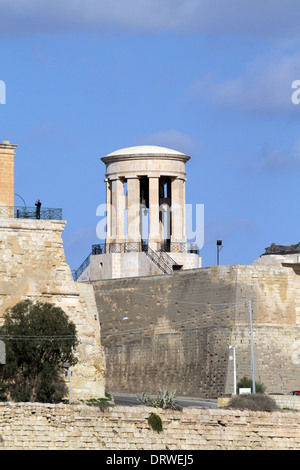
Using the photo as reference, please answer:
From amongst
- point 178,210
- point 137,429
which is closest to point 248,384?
point 178,210

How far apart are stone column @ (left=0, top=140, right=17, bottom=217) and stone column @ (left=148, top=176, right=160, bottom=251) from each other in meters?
17.2

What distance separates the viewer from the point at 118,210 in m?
74.6

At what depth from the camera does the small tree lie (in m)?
50.3

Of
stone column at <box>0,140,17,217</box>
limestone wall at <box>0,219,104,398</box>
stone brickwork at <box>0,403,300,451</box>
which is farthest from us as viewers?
stone column at <box>0,140,17,217</box>

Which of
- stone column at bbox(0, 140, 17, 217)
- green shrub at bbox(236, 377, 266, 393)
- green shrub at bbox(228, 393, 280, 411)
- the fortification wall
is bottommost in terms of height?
green shrub at bbox(228, 393, 280, 411)

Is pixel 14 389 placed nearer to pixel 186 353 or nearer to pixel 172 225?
pixel 186 353

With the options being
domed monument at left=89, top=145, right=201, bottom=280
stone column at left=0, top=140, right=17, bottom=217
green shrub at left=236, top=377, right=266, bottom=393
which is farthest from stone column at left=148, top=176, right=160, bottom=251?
stone column at left=0, top=140, right=17, bottom=217

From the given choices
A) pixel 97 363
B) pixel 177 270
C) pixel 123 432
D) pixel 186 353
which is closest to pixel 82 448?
pixel 123 432

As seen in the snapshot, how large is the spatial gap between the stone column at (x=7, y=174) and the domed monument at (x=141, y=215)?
16276 millimetres

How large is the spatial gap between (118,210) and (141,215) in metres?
1.23

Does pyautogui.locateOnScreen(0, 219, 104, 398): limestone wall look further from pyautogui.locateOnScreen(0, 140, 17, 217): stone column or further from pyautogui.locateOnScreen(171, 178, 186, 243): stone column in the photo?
pyautogui.locateOnScreen(171, 178, 186, 243): stone column

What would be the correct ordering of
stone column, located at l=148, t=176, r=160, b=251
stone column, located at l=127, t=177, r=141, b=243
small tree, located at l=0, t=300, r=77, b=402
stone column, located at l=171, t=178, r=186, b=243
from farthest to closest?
stone column, located at l=171, t=178, r=186, b=243
stone column, located at l=127, t=177, r=141, b=243
stone column, located at l=148, t=176, r=160, b=251
small tree, located at l=0, t=300, r=77, b=402

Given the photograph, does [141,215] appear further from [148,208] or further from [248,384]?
[248,384]
